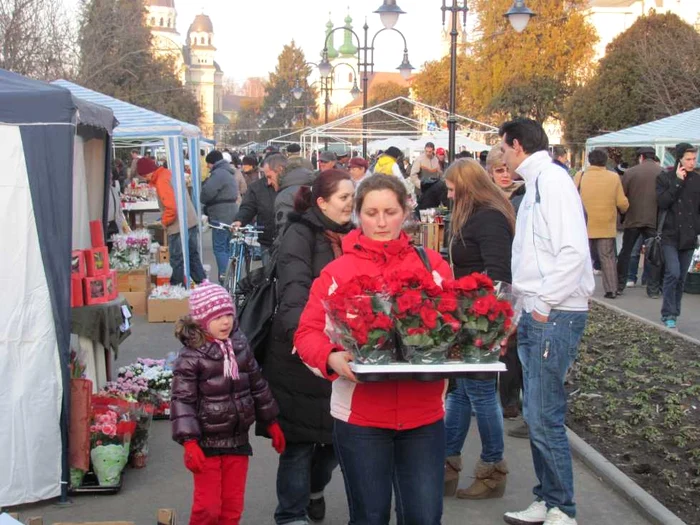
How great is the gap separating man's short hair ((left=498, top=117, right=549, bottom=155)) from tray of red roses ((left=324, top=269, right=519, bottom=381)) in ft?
5.00

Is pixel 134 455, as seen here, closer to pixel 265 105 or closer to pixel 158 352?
pixel 158 352

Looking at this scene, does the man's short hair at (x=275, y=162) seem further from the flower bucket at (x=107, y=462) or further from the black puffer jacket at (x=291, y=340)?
the black puffer jacket at (x=291, y=340)

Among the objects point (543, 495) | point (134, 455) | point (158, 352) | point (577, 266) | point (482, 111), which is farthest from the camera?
point (482, 111)

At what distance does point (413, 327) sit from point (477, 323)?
0.27m

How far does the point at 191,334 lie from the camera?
4586 millimetres

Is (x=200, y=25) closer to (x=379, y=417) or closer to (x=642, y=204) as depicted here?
(x=642, y=204)

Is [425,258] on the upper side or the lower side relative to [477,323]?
upper

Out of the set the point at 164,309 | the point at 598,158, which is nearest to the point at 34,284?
the point at 164,309

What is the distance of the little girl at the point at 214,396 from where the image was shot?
455 cm

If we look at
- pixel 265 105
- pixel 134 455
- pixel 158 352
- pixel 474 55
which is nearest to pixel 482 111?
pixel 474 55

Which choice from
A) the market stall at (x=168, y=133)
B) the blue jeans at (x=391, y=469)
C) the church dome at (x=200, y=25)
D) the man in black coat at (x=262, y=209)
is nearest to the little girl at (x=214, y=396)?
the blue jeans at (x=391, y=469)

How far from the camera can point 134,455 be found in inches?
246

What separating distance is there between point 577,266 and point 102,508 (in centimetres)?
308

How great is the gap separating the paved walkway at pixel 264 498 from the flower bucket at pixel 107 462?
0.35 feet
